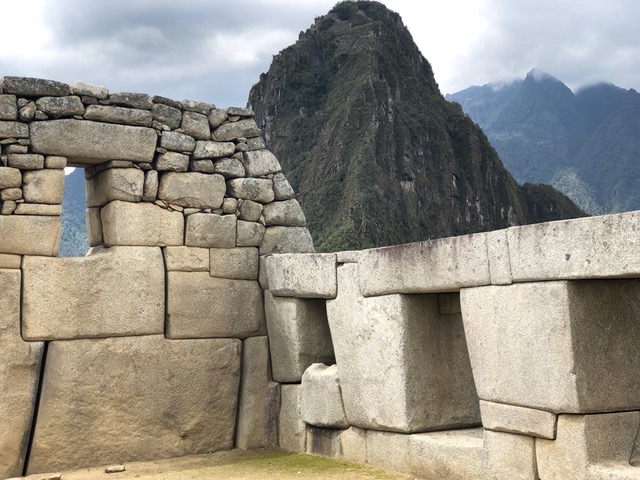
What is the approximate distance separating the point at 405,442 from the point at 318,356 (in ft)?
5.09

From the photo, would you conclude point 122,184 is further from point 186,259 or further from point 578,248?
point 578,248

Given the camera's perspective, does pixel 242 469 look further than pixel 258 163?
No

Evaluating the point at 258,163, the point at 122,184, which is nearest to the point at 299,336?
the point at 258,163

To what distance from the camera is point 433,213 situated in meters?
79.6

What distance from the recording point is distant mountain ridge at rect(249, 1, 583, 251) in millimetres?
72938

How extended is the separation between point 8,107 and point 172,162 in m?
1.39

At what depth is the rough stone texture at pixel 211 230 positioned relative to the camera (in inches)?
286

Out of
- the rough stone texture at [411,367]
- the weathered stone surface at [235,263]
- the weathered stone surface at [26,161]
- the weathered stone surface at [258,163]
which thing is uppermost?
the weathered stone surface at [258,163]

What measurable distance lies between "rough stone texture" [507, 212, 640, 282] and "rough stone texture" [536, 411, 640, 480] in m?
0.81

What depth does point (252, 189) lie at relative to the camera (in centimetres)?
758

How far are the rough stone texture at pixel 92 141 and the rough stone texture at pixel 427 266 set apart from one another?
2.24m

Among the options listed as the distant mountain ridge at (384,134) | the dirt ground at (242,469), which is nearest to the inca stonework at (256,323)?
the dirt ground at (242,469)

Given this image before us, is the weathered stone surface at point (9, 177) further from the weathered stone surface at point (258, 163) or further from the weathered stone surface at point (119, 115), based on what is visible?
the weathered stone surface at point (258, 163)

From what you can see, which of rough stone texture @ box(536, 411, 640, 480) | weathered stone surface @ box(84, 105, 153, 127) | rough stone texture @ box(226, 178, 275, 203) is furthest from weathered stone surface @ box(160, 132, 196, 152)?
rough stone texture @ box(536, 411, 640, 480)
